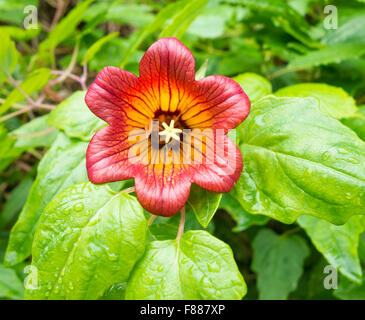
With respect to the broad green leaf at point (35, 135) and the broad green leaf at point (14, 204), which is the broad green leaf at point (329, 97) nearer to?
the broad green leaf at point (35, 135)

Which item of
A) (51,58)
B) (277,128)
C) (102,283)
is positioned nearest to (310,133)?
(277,128)

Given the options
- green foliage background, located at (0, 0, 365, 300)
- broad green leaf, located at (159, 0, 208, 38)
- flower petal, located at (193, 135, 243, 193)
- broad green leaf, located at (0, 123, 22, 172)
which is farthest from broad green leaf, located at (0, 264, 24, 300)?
broad green leaf, located at (159, 0, 208, 38)

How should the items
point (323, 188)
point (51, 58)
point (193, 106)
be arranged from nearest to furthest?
point (323, 188) < point (193, 106) < point (51, 58)

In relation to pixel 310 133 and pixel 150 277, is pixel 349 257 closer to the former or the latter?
pixel 310 133

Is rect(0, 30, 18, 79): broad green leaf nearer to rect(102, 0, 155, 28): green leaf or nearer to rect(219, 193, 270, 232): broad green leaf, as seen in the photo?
rect(102, 0, 155, 28): green leaf

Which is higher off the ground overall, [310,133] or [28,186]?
[310,133]

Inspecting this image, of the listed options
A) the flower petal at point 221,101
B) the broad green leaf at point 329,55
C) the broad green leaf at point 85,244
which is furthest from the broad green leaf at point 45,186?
the broad green leaf at point 329,55
